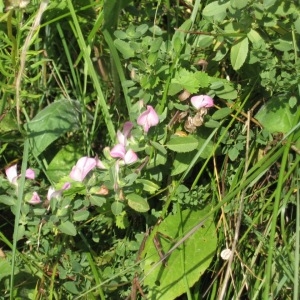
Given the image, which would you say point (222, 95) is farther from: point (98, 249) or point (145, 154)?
point (98, 249)

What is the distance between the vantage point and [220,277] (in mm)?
1601

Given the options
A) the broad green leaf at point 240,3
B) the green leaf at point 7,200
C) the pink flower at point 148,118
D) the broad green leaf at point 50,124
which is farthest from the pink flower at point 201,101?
the green leaf at point 7,200

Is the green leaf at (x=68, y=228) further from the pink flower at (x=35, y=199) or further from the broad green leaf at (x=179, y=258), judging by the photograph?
the broad green leaf at (x=179, y=258)

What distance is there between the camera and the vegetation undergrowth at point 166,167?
1.50 meters

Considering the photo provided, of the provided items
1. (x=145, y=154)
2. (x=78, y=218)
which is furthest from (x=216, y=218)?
(x=78, y=218)

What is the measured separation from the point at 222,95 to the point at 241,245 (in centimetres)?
34

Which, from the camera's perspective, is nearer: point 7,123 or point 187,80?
point 187,80

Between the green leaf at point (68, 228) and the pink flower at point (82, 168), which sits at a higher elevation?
the pink flower at point (82, 168)

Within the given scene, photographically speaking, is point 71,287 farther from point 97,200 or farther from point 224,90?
point 224,90

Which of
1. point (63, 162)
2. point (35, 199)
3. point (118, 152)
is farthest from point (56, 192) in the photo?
point (63, 162)

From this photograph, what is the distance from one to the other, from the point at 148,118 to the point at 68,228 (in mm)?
284

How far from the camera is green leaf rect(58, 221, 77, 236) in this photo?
1460mm

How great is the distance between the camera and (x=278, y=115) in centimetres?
162

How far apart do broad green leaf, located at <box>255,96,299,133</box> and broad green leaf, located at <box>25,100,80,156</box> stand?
46 cm
